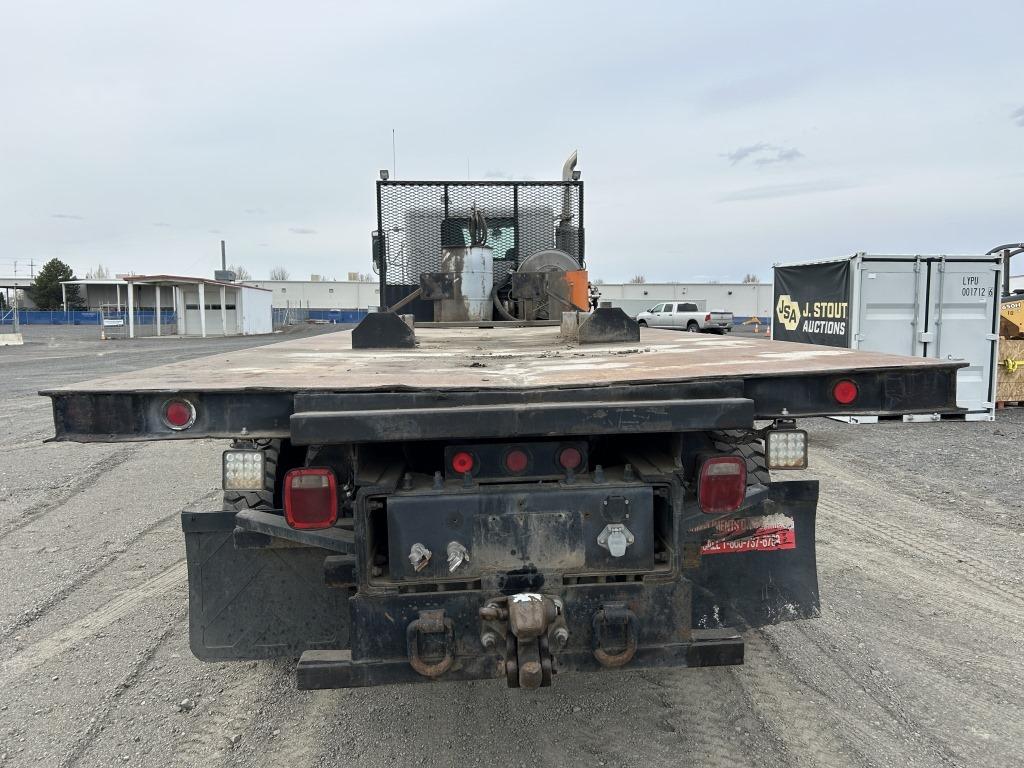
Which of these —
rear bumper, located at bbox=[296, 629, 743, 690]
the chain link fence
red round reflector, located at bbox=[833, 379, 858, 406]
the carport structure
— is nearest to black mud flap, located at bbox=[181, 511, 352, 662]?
rear bumper, located at bbox=[296, 629, 743, 690]

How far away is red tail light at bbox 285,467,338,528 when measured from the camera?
246 cm

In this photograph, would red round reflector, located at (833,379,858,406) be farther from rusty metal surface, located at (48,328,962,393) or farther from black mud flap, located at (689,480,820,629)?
black mud flap, located at (689,480,820,629)

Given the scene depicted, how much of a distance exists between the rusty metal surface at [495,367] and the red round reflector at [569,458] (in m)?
0.29

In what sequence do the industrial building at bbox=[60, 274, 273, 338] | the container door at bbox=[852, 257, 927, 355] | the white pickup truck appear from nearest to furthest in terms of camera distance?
the container door at bbox=[852, 257, 927, 355] → the white pickup truck → the industrial building at bbox=[60, 274, 273, 338]

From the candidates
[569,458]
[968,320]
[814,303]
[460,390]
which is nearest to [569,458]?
[569,458]

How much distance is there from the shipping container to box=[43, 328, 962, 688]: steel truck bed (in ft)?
28.6

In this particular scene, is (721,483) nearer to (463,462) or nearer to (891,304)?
(463,462)

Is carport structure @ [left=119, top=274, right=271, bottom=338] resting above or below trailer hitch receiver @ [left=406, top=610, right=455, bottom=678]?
above

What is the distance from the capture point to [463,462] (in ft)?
8.18

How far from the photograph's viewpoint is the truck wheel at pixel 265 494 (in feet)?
9.04

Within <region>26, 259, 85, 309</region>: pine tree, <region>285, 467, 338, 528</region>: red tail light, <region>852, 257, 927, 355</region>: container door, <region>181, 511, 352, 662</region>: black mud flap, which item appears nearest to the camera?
<region>285, 467, 338, 528</region>: red tail light

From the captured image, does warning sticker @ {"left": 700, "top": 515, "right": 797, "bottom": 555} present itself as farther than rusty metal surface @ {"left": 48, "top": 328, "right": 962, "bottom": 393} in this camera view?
Yes

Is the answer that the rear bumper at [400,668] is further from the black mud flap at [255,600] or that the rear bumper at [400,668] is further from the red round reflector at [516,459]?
the red round reflector at [516,459]

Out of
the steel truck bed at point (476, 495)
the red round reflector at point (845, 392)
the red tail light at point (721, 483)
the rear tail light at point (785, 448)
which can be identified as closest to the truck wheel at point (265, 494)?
the steel truck bed at point (476, 495)
